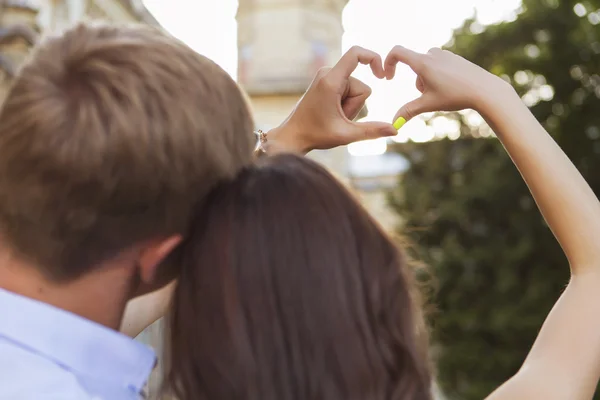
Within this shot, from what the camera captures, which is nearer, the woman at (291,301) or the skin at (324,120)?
the woman at (291,301)

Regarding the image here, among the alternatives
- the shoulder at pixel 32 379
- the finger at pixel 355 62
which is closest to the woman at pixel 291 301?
the shoulder at pixel 32 379

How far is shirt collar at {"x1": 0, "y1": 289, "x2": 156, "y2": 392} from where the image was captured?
2.74 feet

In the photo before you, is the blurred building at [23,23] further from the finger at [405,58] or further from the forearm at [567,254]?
the forearm at [567,254]

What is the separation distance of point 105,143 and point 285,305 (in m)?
0.27

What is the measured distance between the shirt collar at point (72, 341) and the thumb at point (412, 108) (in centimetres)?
61

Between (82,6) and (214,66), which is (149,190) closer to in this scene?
(214,66)

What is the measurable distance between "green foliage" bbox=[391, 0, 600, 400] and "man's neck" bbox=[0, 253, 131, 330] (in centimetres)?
906

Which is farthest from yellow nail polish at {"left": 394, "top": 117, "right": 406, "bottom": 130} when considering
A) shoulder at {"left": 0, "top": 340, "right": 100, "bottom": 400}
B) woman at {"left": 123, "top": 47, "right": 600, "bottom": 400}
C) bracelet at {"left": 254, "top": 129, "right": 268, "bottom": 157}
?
shoulder at {"left": 0, "top": 340, "right": 100, "bottom": 400}

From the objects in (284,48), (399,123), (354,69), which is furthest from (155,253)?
(284,48)

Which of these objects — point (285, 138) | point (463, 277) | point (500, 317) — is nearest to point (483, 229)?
point (463, 277)

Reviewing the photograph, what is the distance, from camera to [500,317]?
9867mm

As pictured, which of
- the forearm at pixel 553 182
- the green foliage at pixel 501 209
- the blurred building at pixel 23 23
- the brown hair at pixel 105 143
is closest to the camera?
the brown hair at pixel 105 143

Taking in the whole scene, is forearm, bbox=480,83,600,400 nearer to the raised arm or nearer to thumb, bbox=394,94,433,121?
the raised arm

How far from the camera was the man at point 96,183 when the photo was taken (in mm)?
789
